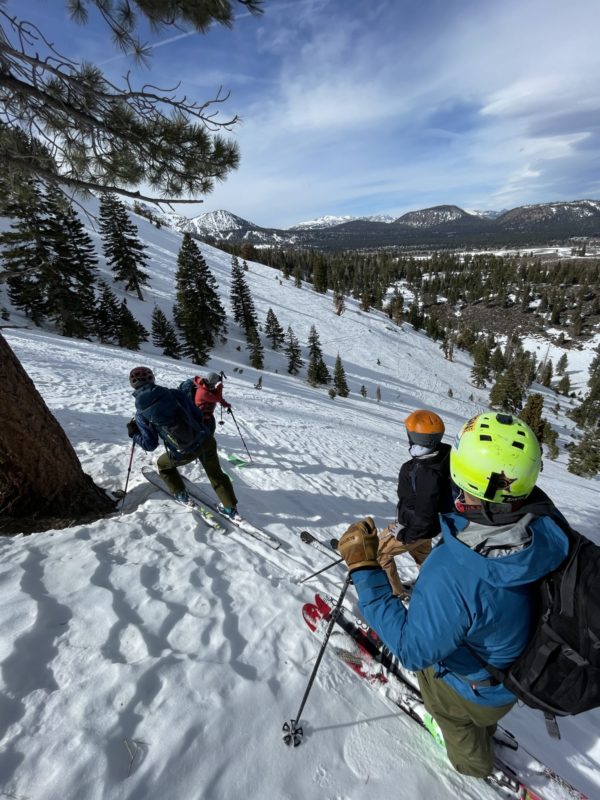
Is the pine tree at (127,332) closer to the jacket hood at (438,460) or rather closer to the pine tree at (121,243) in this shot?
the pine tree at (121,243)

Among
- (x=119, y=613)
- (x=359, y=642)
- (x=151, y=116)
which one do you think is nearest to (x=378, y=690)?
(x=359, y=642)

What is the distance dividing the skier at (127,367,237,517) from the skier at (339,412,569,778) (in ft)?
10.5

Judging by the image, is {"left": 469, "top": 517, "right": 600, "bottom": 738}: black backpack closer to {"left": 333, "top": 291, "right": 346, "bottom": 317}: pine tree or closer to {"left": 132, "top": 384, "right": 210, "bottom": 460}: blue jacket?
{"left": 132, "top": 384, "right": 210, "bottom": 460}: blue jacket

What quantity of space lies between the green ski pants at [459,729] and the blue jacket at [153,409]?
3.62 metres

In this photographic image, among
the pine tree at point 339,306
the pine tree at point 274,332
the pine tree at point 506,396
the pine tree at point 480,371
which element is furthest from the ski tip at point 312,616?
the pine tree at point 480,371

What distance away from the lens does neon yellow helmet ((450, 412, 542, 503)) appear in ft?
6.57

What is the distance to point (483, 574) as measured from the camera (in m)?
1.86

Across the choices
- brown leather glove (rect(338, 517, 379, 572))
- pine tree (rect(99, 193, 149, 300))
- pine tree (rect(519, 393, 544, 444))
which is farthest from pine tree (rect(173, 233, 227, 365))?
pine tree (rect(519, 393, 544, 444))

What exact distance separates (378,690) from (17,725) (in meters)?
2.65

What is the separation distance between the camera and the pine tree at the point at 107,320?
3116cm

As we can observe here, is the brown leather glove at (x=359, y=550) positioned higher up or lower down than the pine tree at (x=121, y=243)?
lower down

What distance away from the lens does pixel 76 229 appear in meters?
29.2

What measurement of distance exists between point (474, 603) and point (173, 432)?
384 centimetres

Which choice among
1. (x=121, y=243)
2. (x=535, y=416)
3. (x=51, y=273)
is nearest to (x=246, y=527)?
(x=51, y=273)
